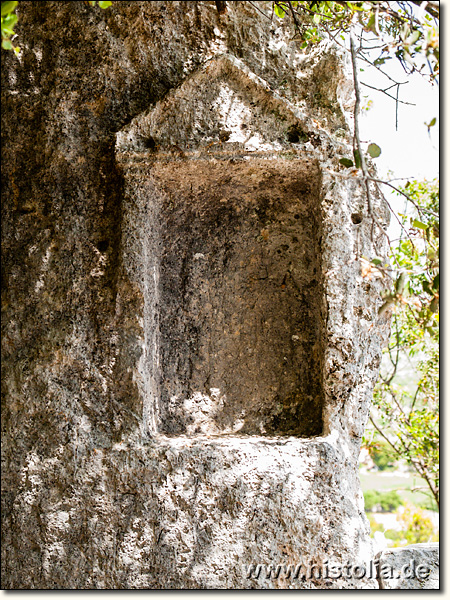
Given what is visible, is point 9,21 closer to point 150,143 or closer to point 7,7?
point 7,7

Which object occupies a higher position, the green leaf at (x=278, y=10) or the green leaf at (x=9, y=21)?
the green leaf at (x=278, y=10)

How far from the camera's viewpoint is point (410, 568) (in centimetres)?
222

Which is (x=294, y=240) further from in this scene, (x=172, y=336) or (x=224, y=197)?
(x=172, y=336)

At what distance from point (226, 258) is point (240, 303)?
19cm

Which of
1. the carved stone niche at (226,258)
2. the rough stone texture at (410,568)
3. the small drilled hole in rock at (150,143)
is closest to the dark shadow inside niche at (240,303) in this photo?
the carved stone niche at (226,258)

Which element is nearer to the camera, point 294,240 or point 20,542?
point 20,542

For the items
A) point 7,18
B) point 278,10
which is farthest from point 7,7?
point 278,10

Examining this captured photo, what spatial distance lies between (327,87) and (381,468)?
7060mm

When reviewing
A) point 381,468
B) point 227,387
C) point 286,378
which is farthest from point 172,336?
point 381,468

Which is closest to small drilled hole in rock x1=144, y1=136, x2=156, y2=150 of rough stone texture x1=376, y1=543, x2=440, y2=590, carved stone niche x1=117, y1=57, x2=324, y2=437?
carved stone niche x1=117, y1=57, x2=324, y2=437

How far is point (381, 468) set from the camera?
27.6 ft

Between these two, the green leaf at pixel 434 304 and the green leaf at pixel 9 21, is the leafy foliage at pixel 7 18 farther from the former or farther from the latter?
the green leaf at pixel 434 304

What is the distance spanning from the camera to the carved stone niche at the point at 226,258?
7.25ft

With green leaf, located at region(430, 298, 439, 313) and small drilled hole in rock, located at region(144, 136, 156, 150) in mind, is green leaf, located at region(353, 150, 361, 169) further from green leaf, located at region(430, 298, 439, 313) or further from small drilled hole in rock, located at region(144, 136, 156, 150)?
small drilled hole in rock, located at region(144, 136, 156, 150)
